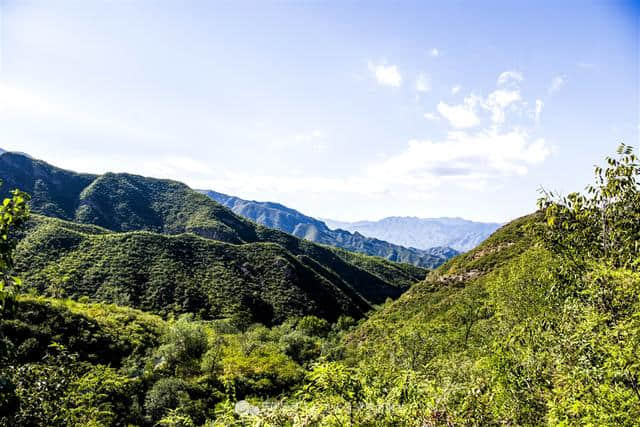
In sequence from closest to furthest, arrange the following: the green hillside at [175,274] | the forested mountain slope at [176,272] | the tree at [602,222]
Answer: the tree at [602,222]
the green hillside at [175,274]
the forested mountain slope at [176,272]

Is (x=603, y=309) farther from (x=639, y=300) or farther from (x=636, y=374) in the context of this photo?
(x=636, y=374)

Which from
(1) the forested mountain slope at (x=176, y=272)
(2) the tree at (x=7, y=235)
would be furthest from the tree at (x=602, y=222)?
(1) the forested mountain slope at (x=176, y=272)

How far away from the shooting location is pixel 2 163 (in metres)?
182

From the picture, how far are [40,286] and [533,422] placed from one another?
3777 inches

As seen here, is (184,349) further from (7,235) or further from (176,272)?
(7,235)

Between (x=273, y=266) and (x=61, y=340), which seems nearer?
(x=61, y=340)

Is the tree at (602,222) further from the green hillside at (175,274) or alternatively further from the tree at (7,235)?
the green hillside at (175,274)

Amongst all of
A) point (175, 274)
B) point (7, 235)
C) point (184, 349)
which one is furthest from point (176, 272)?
point (7, 235)

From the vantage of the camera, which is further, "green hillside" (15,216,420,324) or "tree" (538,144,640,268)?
"green hillside" (15,216,420,324)

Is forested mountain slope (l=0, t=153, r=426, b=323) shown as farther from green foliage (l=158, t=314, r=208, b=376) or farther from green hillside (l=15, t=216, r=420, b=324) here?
green foliage (l=158, t=314, r=208, b=376)

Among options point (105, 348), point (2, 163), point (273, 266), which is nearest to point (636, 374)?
point (105, 348)

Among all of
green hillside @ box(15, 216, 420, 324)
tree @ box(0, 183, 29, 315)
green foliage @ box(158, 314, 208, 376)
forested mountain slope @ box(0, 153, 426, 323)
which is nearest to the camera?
tree @ box(0, 183, 29, 315)

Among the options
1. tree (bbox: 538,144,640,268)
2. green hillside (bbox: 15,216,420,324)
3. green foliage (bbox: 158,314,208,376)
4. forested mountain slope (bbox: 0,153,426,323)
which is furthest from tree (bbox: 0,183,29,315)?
green hillside (bbox: 15,216,420,324)

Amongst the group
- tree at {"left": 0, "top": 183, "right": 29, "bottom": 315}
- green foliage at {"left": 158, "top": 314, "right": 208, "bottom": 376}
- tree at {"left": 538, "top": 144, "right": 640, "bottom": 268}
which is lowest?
green foliage at {"left": 158, "top": 314, "right": 208, "bottom": 376}
